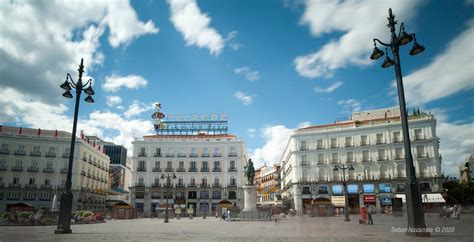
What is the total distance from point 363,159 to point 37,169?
5164cm

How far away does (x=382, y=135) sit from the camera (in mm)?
50188

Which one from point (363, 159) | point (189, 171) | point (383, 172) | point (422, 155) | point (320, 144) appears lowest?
point (383, 172)

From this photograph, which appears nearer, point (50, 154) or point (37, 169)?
point (37, 169)

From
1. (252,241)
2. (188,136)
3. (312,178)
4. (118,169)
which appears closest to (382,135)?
(312,178)

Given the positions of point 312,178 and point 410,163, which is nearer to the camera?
point 410,163

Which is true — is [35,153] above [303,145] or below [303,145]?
below

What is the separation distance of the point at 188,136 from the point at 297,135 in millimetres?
21681

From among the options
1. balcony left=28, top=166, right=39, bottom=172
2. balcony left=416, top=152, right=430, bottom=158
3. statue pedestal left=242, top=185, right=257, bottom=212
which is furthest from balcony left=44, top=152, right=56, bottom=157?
balcony left=416, top=152, right=430, bottom=158

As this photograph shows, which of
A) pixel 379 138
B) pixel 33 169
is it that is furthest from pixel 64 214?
pixel 33 169

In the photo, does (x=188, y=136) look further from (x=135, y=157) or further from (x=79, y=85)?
(x=79, y=85)

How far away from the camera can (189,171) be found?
60656 millimetres

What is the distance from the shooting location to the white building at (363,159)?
155 feet

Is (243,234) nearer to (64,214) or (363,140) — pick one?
(64,214)

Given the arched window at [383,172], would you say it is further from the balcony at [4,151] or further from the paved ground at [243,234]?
the balcony at [4,151]
